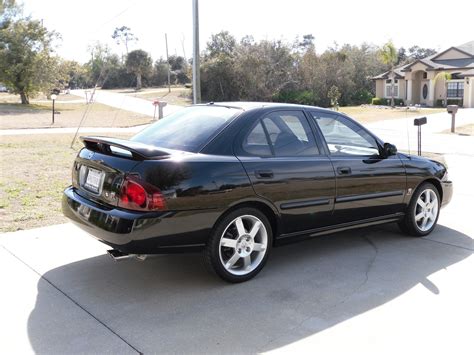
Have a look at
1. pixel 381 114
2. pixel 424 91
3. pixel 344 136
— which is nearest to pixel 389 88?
pixel 424 91

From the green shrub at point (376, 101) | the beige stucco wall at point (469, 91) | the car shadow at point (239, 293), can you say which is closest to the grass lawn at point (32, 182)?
the car shadow at point (239, 293)

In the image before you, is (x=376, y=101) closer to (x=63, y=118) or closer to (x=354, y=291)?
(x=63, y=118)

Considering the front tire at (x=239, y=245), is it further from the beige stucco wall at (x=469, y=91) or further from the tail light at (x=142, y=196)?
the beige stucco wall at (x=469, y=91)

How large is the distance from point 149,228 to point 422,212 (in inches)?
135

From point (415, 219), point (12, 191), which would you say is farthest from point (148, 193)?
point (12, 191)

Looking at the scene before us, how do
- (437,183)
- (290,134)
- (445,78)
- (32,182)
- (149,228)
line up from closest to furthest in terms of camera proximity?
(149,228), (290,134), (437,183), (32,182), (445,78)

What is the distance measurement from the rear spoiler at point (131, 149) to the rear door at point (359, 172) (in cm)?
172

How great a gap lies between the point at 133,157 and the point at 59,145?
11.8 m

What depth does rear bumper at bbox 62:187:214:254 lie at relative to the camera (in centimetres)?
376

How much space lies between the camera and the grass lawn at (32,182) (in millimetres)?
6316

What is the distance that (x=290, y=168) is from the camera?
4.49m

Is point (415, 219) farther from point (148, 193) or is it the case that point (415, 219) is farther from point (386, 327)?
point (148, 193)

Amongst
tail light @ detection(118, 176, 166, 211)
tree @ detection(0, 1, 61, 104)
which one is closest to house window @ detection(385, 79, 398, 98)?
tree @ detection(0, 1, 61, 104)

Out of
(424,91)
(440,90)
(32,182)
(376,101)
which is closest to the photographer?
(32,182)
